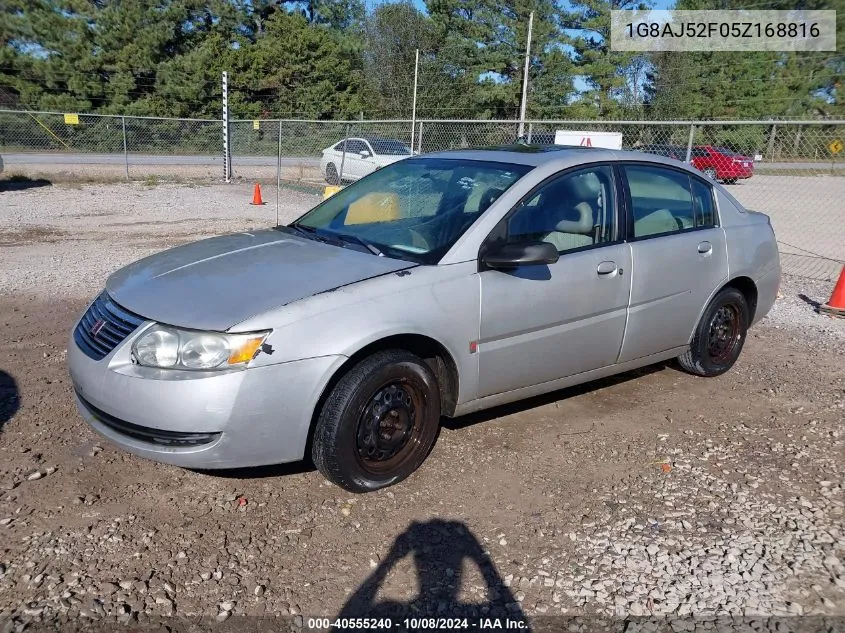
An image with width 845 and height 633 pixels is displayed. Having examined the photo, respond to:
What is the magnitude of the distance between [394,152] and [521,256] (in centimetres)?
1553

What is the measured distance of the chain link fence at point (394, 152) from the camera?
14477 millimetres

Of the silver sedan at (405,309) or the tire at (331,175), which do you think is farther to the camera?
the tire at (331,175)

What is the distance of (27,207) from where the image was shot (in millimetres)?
14062

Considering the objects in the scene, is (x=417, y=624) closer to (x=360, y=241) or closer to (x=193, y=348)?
(x=193, y=348)

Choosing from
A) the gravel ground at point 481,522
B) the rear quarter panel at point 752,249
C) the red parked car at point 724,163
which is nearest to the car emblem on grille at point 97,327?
the gravel ground at point 481,522

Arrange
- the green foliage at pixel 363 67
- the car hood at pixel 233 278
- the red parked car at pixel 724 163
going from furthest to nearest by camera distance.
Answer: the green foliage at pixel 363 67, the red parked car at pixel 724 163, the car hood at pixel 233 278

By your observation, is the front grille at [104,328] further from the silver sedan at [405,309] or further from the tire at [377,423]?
the tire at [377,423]

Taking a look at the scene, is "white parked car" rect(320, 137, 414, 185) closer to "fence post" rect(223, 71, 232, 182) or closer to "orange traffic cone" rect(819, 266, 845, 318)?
Result: "fence post" rect(223, 71, 232, 182)

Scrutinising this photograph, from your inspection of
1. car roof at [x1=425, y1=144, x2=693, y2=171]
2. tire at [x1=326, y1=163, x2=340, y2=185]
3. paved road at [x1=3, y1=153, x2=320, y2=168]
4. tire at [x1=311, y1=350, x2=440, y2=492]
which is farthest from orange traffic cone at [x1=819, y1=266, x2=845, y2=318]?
paved road at [x1=3, y1=153, x2=320, y2=168]

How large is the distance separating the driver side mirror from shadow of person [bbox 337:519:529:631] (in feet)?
4.31

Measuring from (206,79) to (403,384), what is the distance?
3913 cm

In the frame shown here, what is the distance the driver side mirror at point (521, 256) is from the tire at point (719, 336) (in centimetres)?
195

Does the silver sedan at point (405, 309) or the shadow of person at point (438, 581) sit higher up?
the silver sedan at point (405, 309)

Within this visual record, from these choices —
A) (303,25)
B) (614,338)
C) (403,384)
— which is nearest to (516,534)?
(403,384)
